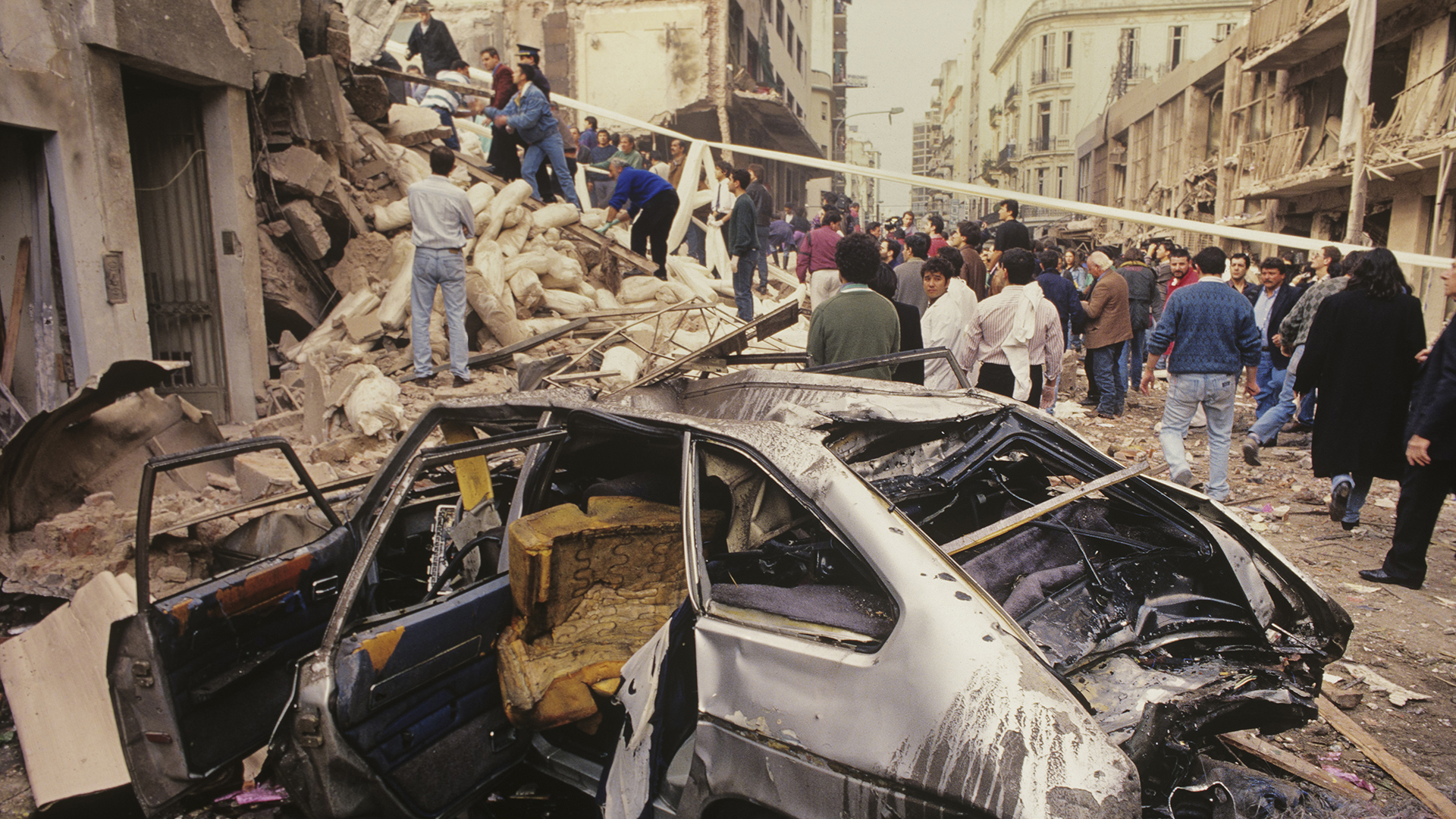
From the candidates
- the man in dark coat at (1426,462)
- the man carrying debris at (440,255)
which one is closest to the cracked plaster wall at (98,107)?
the man carrying debris at (440,255)

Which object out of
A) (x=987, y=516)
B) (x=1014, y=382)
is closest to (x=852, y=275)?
(x=1014, y=382)

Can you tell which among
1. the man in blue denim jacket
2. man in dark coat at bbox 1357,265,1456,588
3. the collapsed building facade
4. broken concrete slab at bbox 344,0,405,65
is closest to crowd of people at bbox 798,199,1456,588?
man in dark coat at bbox 1357,265,1456,588

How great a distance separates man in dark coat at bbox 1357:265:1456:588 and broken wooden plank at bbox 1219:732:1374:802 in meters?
2.15

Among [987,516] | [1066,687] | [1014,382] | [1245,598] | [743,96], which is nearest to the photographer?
[1066,687]

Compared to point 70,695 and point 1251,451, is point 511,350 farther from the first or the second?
point 1251,451

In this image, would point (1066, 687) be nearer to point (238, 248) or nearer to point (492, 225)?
point (238, 248)

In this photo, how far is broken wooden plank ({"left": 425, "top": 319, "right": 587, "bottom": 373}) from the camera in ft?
26.3

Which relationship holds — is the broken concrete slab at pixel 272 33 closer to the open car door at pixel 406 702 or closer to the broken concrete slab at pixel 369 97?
the broken concrete slab at pixel 369 97

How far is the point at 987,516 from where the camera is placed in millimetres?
2863

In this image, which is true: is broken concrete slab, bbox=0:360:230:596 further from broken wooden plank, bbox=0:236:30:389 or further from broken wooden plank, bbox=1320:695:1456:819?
broken wooden plank, bbox=1320:695:1456:819

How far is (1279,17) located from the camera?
739 inches

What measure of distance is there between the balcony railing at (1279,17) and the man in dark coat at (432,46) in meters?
16.8

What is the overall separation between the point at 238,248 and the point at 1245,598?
839cm

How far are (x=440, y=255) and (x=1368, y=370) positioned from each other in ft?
22.9
